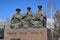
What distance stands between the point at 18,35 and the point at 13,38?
387 millimetres

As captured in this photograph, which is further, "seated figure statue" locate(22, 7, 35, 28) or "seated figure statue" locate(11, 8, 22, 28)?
"seated figure statue" locate(11, 8, 22, 28)

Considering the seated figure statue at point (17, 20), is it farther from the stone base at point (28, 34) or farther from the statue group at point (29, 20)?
the stone base at point (28, 34)

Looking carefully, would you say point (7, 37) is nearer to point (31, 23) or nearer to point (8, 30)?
point (8, 30)

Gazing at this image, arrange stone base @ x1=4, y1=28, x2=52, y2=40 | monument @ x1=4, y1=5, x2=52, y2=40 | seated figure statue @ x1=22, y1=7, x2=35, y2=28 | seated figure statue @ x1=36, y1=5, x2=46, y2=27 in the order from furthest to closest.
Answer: seated figure statue @ x1=22, y1=7, x2=35, y2=28, seated figure statue @ x1=36, y1=5, x2=46, y2=27, monument @ x1=4, y1=5, x2=52, y2=40, stone base @ x1=4, y1=28, x2=52, y2=40

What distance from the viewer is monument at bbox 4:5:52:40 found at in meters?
11.8

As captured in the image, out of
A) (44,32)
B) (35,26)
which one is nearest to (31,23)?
(35,26)

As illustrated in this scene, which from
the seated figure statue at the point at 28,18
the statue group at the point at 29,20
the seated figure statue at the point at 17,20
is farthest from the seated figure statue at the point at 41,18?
the seated figure statue at the point at 17,20

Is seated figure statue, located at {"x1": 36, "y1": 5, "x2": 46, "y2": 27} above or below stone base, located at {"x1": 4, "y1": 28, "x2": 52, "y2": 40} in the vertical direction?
above

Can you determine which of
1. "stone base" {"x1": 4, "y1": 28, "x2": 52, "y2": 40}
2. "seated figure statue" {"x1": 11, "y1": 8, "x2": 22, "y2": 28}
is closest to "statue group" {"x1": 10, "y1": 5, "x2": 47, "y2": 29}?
"seated figure statue" {"x1": 11, "y1": 8, "x2": 22, "y2": 28}

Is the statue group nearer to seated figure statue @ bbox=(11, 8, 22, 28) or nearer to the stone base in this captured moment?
seated figure statue @ bbox=(11, 8, 22, 28)

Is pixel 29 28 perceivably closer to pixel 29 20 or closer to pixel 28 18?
pixel 29 20

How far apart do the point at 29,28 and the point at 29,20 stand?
657 mm

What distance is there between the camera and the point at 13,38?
12.1 m

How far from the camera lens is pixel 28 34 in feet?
39.3
